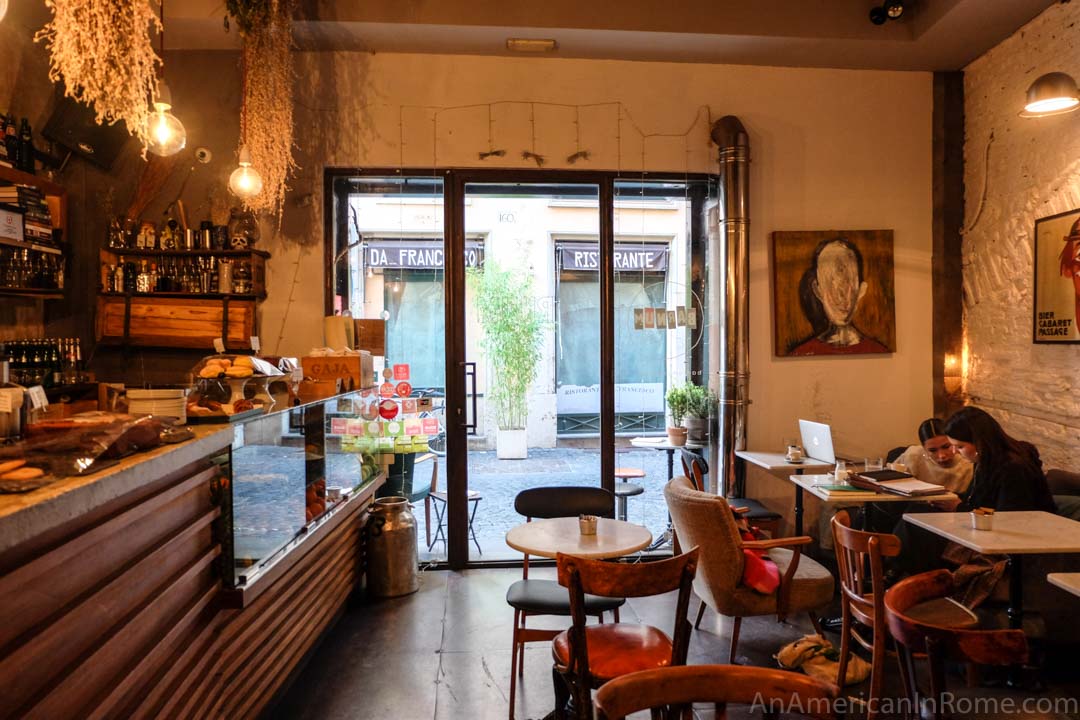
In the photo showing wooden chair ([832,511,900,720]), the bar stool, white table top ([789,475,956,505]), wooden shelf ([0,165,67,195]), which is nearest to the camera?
wooden chair ([832,511,900,720])

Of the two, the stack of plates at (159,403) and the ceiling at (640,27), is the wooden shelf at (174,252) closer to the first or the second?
the ceiling at (640,27)

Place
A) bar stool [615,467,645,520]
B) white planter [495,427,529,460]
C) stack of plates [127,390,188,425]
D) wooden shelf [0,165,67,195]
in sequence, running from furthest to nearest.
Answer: white planter [495,427,529,460] → bar stool [615,467,645,520] → wooden shelf [0,165,67,195] → stack of plates [127,390,188,425]

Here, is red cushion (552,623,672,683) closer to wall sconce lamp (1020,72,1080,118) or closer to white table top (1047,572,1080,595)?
white table top (1047,572,1080,595)

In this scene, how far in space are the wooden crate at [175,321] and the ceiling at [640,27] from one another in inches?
73.4

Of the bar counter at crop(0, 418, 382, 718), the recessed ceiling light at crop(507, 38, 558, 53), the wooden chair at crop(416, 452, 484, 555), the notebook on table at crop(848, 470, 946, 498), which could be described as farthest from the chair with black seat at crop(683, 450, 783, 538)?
the recessed ceiling light at crop(507, 38, 558, 53)

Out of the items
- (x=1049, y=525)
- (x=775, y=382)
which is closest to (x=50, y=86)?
(x=775, y=382)

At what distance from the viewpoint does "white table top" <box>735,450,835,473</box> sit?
15.0ft

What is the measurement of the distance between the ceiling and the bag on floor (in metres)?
3.99

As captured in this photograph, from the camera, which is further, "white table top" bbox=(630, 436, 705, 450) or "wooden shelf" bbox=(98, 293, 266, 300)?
"white table top" bbox=(630, 436, 705, 450)

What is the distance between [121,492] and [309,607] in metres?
1.89

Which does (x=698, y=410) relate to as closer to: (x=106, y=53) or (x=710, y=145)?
(x=710, y=145)

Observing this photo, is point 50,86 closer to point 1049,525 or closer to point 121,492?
point 121,492

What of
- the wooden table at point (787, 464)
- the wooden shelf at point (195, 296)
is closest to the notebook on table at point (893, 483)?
the wooden table at point (787, 464)

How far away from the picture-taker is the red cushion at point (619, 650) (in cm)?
254
